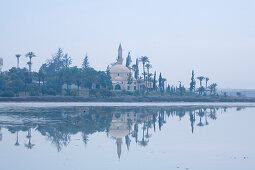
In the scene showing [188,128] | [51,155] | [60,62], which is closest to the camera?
[51,155]

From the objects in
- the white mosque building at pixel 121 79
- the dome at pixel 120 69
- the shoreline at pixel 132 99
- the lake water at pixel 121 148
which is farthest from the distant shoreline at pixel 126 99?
the lake water at pixel 121 148

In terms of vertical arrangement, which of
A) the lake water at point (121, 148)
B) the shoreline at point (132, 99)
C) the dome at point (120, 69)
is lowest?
the lake water at point (121, 148)

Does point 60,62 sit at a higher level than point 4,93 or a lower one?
higher

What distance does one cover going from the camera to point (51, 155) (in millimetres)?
16609

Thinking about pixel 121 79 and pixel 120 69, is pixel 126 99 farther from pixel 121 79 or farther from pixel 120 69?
pixel 120 69

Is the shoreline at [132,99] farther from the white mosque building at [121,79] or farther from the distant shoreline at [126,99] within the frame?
the white mosque building at [121,79]

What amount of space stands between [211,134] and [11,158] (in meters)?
13.6

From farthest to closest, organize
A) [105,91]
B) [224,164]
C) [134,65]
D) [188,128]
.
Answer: [134,65], [105,91], [188,128], [224,164]

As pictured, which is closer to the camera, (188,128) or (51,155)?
(51,155)

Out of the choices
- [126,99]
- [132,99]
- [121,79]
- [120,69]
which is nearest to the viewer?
[126,99]

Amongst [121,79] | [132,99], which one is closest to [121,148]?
[132,99]

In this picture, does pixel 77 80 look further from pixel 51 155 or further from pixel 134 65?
pixel 51 155

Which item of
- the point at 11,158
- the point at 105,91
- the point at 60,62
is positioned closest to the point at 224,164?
the point at 11,158

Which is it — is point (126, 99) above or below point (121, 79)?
below
